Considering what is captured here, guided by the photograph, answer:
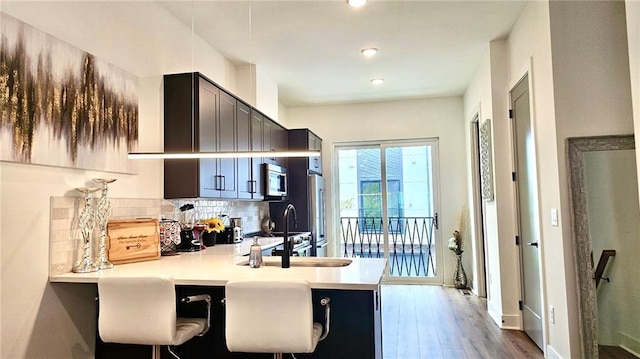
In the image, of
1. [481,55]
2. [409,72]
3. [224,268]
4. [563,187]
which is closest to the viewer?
[224,268]

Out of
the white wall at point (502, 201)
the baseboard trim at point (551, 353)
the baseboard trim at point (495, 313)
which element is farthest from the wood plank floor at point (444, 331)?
the white wall at point (502, 201)

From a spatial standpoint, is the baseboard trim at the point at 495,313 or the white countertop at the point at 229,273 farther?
the baseboard trim at the point at 495,313

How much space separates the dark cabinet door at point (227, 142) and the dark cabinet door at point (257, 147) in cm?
42

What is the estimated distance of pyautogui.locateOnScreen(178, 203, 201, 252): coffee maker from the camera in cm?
331

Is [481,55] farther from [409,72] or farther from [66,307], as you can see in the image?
[66,307]

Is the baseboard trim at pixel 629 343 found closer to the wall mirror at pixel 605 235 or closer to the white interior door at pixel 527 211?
the wall mirror at pixel 605 235

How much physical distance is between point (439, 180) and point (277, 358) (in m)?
4.73

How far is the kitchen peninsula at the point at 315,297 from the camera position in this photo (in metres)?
2.06

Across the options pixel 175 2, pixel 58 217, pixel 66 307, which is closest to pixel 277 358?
pixel 66 307

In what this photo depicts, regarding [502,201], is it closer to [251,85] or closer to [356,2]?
[356,2]

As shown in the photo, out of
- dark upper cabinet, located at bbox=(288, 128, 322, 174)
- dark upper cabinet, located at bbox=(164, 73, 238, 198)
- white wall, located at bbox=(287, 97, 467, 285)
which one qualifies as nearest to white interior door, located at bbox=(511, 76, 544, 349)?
white wall, located at bbox=(287, 97, 467, 285)

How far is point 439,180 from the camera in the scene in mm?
6172

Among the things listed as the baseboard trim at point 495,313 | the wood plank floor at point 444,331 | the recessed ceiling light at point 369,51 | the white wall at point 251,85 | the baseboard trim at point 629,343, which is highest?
the recessed ceiling light at point 369,51

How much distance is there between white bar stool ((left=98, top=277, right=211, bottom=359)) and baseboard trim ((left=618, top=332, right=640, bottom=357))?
2797mm
